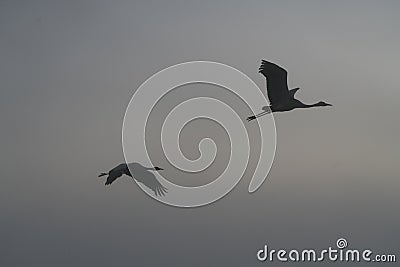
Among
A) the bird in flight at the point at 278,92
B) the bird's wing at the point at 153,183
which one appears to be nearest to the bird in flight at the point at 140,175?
the bird's wing at the point at 153,183

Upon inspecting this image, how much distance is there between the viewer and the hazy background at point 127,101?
223 cm

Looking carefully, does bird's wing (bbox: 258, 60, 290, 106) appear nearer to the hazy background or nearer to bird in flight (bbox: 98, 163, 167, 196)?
the hazy background

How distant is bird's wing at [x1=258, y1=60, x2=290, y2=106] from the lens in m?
2.24

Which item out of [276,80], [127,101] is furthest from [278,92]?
[127,101]

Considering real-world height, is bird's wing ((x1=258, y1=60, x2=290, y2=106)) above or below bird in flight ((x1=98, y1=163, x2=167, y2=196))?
above

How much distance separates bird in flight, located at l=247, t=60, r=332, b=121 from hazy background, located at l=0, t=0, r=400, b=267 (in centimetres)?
3

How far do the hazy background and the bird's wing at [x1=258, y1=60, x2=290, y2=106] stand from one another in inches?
1.1

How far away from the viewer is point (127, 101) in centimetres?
229

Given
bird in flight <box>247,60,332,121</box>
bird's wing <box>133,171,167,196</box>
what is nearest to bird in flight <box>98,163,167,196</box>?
bird's wing <box>133,171,167,196</box>

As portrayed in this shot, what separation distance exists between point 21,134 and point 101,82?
1.21ft

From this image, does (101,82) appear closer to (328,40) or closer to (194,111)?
(194,111)

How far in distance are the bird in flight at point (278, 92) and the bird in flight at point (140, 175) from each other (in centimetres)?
42

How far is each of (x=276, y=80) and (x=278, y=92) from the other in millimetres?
47

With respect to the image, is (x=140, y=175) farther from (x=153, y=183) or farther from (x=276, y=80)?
(x=276, y=80)
